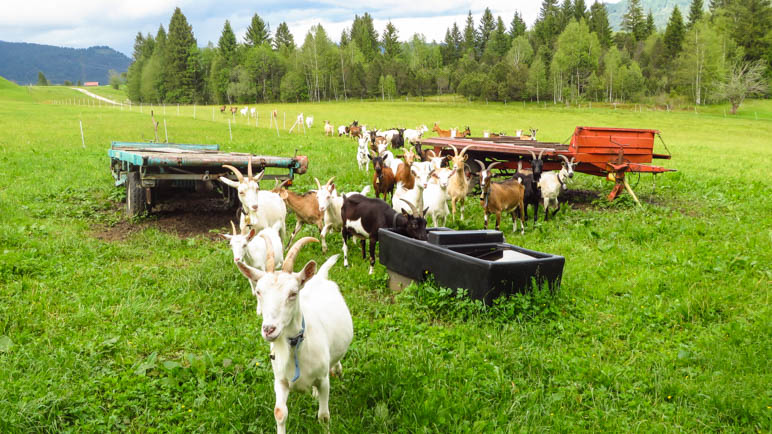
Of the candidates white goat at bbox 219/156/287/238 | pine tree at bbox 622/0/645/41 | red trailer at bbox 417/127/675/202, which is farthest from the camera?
pine tree at bbox 622/0/645/41

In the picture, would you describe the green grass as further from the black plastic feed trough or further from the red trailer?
the red trailer

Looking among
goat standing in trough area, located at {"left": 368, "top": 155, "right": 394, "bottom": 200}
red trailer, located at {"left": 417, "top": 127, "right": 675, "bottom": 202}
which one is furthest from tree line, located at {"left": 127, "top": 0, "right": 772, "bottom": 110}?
goat standing in trough area, located at {"left": 368, "top": 155, "right": 394, "bottom": 200}

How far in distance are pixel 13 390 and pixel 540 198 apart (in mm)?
10505

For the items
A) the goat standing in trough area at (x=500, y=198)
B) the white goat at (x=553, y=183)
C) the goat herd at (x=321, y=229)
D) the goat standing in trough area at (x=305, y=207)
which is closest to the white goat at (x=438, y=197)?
the goat herd at (x=321, y=229)

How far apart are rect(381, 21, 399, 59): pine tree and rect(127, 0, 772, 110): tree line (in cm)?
22

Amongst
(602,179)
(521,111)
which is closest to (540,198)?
(602,179)

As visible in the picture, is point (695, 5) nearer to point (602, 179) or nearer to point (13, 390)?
point (602, 179)

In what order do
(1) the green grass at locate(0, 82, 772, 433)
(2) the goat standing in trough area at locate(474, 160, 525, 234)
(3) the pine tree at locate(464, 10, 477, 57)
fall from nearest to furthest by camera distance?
1. (1) the green grass at locate(0, 82, 772, 433)
2. (2) the goat standing in trough area at locate(474, 160, 525, 234)
3. (3) the pine tree at locate(464, 10, 477, 57)

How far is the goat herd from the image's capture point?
12.3ft

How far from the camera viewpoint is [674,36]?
84.0m

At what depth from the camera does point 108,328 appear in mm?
5867

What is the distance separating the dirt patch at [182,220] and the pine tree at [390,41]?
101295mm

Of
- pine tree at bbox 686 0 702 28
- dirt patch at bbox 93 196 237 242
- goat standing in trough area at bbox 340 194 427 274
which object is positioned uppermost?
pine tree at bbox 686 0 702 28

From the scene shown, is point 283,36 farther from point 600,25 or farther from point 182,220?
point 182,220
